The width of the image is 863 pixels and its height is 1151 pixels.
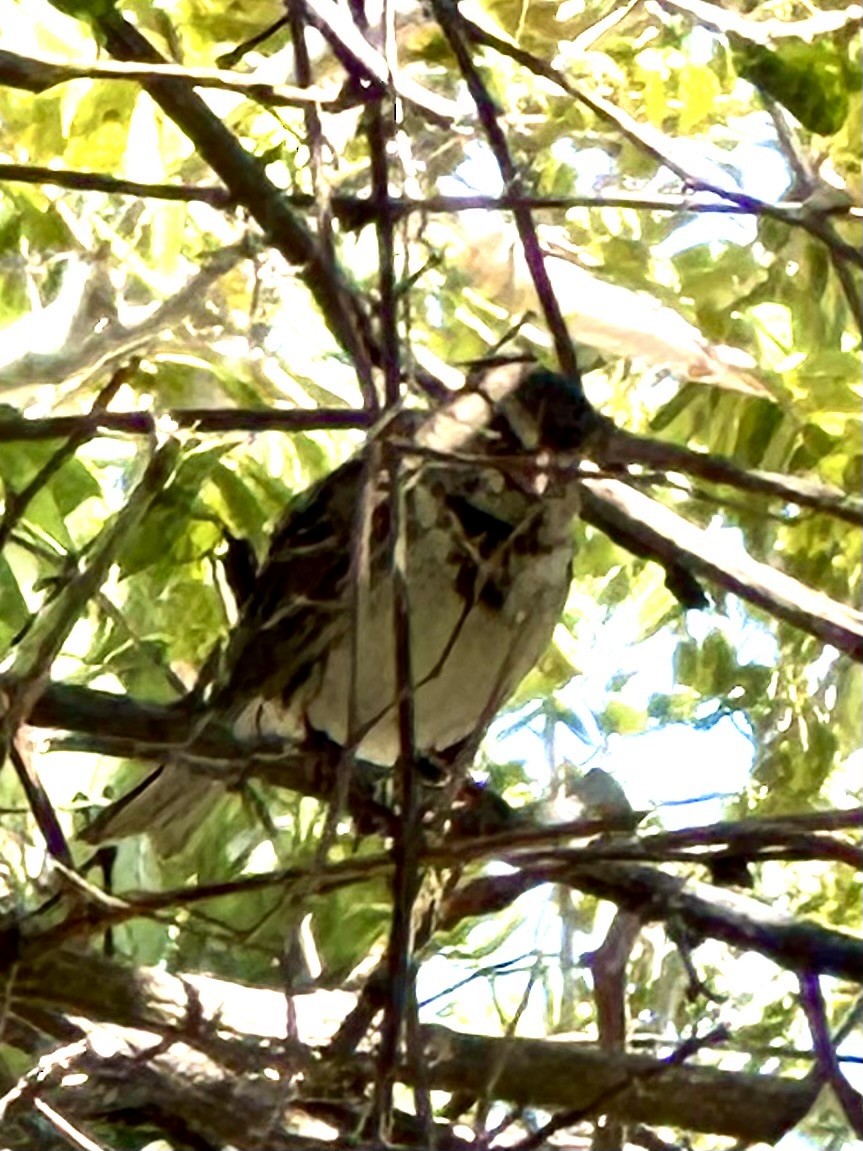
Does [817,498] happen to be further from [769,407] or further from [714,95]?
[714,95]

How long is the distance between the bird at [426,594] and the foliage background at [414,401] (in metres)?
0.06

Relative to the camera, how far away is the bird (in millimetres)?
1376

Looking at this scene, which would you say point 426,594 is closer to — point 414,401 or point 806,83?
point 414,401

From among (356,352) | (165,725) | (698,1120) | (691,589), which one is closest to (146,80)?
(356,352)

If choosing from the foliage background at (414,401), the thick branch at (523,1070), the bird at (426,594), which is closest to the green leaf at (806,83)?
the foliage background at (414,401)

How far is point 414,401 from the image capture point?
1.48 metres

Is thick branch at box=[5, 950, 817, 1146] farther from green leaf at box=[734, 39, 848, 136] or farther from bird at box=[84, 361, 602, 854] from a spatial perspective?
green leaf at box=[734, 39, 848, 136]

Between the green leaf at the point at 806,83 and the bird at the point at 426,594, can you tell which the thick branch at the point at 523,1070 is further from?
the green leaf at the point at 806,83

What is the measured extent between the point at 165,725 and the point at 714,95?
92cm

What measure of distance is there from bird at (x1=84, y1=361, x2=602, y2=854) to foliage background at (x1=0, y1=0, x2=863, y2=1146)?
0.06m

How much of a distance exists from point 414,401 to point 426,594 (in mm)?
359

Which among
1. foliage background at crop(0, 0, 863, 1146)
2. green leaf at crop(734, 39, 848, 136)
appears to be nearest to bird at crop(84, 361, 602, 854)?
foliage background at crop(0, 0, 863, 1146)

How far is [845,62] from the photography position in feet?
3.94

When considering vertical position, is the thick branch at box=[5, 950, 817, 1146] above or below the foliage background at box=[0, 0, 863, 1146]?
below
